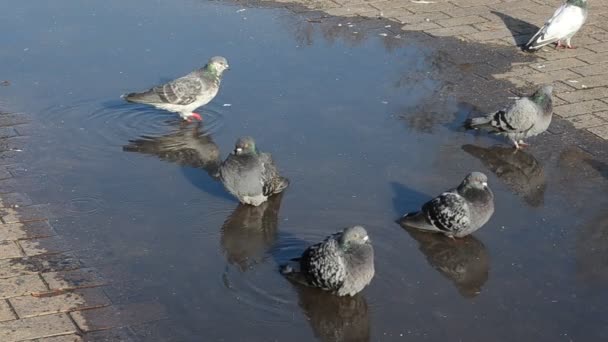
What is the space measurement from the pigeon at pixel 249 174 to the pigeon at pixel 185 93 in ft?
4.98

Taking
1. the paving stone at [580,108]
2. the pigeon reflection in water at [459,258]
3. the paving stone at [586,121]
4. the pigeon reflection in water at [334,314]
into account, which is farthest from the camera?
the paving stone at [580,108]

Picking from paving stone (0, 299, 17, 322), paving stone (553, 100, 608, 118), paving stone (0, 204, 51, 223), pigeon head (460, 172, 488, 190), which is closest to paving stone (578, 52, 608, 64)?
paving stone (553, 100, 608, 118)

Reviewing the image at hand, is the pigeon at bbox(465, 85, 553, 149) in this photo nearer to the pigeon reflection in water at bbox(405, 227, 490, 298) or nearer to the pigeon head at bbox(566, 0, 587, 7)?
the pigeon reflection in water at bbox(405, 227, 490, 298)

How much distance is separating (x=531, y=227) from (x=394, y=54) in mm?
3904

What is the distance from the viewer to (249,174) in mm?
6926

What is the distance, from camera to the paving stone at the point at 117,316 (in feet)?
18.1

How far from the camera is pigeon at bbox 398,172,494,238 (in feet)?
21.1

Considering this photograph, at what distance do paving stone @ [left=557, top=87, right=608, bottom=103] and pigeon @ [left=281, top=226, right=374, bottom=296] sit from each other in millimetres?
4136

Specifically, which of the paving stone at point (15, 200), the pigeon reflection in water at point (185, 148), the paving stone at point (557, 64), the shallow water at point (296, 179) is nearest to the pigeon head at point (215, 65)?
the shallow water at point (296, 179)

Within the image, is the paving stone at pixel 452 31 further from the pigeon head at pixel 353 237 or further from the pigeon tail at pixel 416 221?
the pigeon head at pixel 353 237

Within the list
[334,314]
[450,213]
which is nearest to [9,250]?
[334,314]

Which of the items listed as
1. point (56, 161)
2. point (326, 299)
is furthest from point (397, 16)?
point (326, 299)

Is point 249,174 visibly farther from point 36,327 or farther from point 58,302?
point 36,327

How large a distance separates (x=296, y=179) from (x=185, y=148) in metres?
1.16
